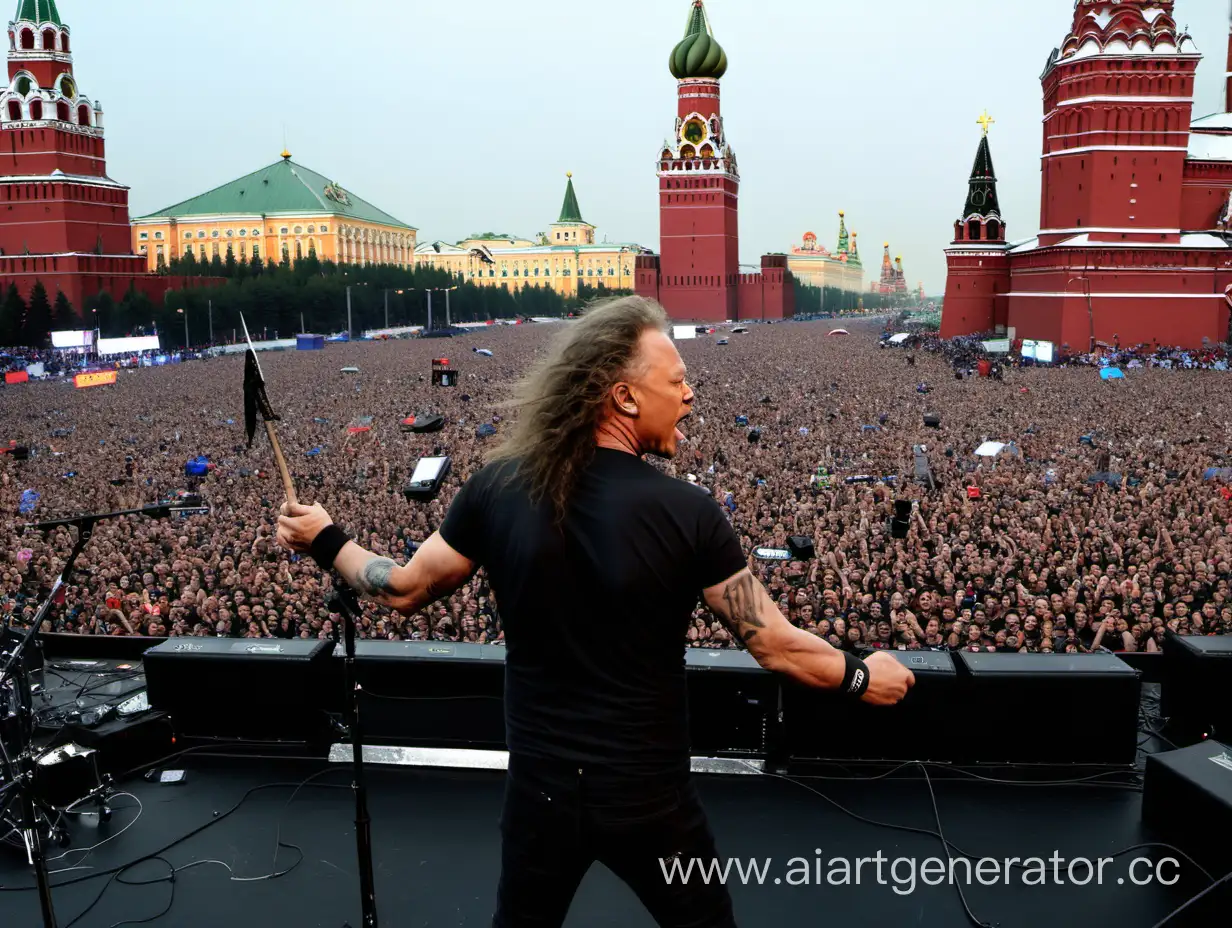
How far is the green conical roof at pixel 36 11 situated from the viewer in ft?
153

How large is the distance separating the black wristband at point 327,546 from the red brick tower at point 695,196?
68.9 m

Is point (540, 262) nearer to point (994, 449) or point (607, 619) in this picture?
point (994, 449)

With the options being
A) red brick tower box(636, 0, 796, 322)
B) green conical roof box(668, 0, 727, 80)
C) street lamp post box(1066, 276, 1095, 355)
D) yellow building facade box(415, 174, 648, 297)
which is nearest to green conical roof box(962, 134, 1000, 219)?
street lamp post box(1066, 276, 1095, 355)

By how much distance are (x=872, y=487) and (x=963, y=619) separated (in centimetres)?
446

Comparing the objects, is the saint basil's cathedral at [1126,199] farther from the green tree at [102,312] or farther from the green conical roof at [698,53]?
the green tree at [102,312]

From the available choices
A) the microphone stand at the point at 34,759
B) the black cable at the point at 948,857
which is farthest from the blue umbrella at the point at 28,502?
the black cable at the point at 948,857

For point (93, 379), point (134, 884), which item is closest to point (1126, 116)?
point (93, 379)

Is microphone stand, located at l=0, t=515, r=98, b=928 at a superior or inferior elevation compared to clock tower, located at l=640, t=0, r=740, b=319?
inferior

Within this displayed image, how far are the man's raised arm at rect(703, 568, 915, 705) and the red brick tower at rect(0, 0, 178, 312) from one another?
50.0 m

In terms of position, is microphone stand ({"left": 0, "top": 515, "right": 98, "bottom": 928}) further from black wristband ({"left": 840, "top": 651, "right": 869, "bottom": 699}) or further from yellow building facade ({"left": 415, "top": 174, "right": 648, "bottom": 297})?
yellow building facade ({"left": 415, "top": 174, "right": 648, "bottom": 297})

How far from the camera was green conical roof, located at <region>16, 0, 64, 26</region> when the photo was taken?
4675 centimetres

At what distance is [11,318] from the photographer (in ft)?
131

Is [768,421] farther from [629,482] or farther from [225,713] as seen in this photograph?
[629,482]

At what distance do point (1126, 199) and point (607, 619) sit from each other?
41.6 m
